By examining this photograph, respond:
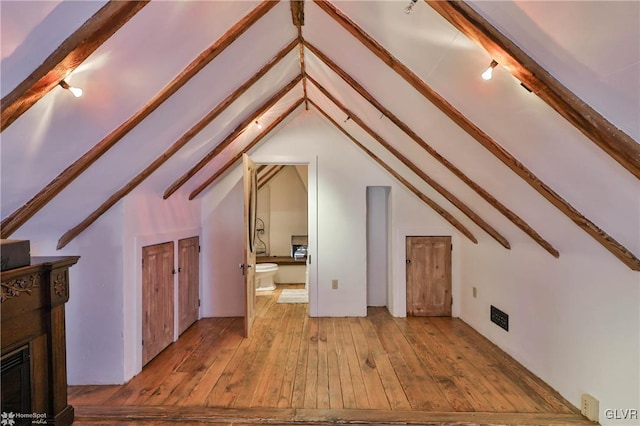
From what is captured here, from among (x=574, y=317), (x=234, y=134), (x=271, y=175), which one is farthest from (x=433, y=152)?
(x=271, y=175)

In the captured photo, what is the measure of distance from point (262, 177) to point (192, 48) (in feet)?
16.7

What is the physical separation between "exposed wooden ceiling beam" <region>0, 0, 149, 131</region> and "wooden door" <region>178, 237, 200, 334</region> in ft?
9.31

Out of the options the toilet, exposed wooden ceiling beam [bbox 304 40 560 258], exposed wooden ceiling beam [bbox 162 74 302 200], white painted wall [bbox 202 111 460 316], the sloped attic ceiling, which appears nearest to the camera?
the sloped attic ceiling

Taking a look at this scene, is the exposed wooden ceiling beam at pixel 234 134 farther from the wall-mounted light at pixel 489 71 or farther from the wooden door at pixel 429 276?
the wooden door at pixel 429 276

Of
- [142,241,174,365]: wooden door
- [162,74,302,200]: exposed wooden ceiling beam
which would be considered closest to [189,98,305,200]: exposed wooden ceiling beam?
[162,74,302,200]: exposed wooden ceiling beam

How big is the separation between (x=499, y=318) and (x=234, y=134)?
137 inches

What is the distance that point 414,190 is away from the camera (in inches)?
179

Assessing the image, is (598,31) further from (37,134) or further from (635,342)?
(37,134)

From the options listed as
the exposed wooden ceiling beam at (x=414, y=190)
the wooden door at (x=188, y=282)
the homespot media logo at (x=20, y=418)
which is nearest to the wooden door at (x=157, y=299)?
the wooden door at (x=188, y=282)

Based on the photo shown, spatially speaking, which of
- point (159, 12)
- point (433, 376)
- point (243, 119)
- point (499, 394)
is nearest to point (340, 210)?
point (243, 119)

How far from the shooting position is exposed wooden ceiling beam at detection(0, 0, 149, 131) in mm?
1384

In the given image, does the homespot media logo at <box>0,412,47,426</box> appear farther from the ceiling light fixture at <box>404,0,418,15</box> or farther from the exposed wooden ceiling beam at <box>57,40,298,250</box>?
the ceiling light fixture at <box>404,0,418,15</box>

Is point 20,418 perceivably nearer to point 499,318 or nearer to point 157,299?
point 157,299

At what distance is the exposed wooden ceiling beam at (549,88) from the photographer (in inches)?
57.5
